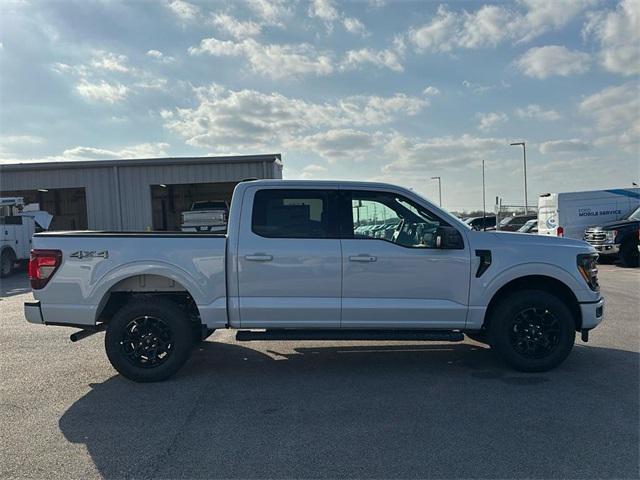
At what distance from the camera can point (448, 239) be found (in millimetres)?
5066

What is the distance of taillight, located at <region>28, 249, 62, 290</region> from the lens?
5105 mm

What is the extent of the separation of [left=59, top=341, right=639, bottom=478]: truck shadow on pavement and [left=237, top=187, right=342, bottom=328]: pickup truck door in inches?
27.1

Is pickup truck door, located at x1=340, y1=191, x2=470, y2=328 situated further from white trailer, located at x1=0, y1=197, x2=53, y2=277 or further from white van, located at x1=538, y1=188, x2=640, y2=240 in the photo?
white trailer, located at x1=0, y1=197, x2=53, y2=277

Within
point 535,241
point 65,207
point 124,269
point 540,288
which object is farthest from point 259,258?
point 65,207

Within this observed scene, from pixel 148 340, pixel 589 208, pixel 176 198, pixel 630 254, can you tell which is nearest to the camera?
pixel 148 340

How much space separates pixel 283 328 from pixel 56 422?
2210mm

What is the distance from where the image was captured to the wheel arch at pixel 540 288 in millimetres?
5297

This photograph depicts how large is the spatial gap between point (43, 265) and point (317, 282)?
112 inches

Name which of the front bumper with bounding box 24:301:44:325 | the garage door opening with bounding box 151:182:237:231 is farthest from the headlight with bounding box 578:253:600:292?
the garage door opening with bounding box 151:182:237:231

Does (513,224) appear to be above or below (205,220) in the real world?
below

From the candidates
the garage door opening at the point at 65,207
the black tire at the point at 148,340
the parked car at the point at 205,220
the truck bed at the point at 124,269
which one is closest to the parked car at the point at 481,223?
the truck bed at the point at 124,269

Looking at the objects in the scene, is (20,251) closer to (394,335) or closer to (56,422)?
(56,422)

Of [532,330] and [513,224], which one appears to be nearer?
[532,330]

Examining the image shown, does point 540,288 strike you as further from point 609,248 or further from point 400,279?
point 609,248
